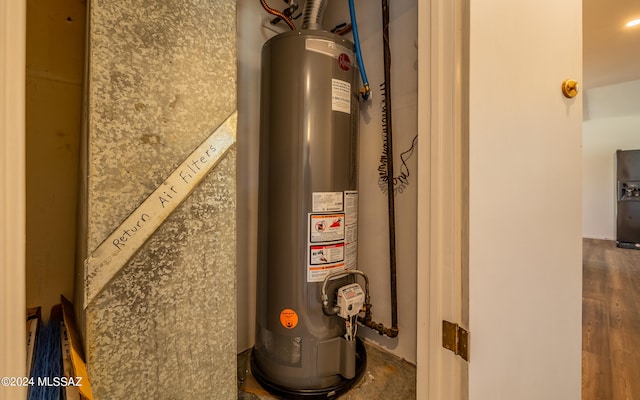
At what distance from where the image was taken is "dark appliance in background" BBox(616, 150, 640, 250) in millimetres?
4996

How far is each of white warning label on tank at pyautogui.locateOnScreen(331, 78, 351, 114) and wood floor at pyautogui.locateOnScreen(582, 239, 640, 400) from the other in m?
2.06

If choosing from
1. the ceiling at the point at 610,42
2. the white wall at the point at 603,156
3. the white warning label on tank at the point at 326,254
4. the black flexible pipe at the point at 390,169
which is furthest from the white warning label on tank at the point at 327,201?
the white wall at the point at 603,156

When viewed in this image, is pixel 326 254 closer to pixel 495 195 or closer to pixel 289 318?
pixel 289 318

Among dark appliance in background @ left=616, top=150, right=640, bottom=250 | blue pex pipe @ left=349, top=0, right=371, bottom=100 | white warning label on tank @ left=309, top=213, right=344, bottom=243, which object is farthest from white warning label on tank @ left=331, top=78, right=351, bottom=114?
dark appliance in background @ left=616, top=150, right=640, bottom=250

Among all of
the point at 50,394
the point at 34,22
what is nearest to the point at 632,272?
the point at 50,394

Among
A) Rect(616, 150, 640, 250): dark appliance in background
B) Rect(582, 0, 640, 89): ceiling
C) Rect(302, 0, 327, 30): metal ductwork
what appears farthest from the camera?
Rect(616, 150, 640, 250): dark appliance in background

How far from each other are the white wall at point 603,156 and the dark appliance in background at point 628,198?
207 mm

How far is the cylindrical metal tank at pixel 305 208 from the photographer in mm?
937

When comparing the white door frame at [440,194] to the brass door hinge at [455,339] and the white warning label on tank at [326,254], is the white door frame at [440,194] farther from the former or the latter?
the white warning label on tank at [326,254]

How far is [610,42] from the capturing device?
7.52ft

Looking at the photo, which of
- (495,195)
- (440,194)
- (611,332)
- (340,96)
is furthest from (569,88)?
(611,332)

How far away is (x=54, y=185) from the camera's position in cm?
80
